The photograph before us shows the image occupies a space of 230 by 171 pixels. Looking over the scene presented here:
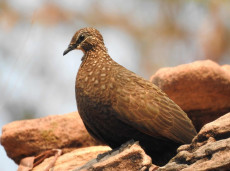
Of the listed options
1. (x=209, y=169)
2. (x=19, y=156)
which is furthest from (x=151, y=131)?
(x=19, y=156)

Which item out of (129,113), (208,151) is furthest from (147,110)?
(208,151)

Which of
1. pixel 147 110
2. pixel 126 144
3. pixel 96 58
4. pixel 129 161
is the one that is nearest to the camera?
pixel 129 161

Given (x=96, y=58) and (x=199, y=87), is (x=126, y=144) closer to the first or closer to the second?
(x=96, y=58)

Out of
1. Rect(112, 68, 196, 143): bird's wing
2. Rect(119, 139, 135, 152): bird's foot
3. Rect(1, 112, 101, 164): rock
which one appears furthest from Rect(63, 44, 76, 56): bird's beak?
Rect(1, 112, 101, 164): rock

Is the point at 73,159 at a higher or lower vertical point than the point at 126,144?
lower

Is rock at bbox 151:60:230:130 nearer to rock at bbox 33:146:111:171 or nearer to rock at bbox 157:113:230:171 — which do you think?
→ rock at bbox 33:146:111:171

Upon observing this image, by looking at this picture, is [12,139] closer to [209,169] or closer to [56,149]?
[56,149]
